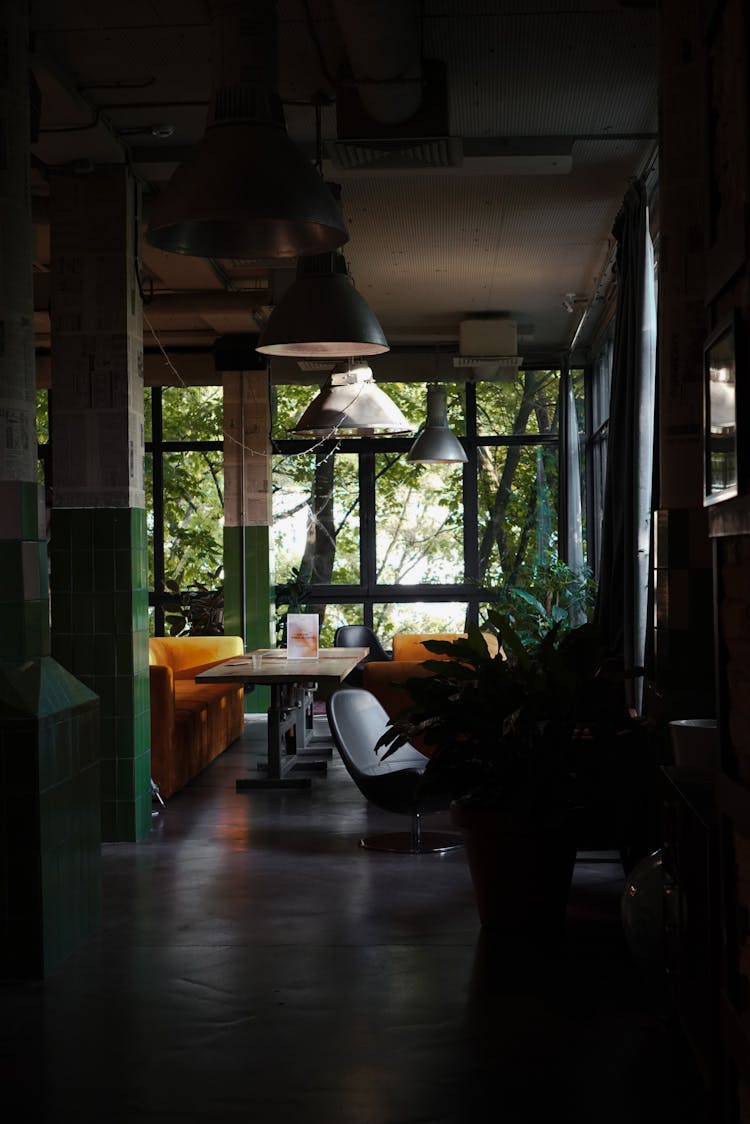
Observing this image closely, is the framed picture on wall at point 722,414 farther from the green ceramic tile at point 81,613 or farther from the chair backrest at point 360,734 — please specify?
the green ceramic tile at point 81,613

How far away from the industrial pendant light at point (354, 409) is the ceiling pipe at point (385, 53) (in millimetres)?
2146

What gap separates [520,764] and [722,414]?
6.87 feet

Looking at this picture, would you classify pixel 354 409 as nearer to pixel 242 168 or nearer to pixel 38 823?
pixel 38 823

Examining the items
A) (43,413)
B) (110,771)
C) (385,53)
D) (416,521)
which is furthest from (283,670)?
(43,413)

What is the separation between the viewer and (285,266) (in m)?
8.09

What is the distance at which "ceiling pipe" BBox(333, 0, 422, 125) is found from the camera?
436 cm

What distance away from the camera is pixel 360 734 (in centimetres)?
623

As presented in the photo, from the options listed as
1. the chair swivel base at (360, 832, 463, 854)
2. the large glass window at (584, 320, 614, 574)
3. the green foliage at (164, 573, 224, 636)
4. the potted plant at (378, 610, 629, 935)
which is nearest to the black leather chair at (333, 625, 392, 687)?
the green foliage at (164, 573, 224, 636)

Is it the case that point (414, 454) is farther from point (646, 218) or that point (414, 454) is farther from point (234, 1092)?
point (234, 1092)

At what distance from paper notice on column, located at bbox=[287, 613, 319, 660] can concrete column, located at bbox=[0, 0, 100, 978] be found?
3795 mm

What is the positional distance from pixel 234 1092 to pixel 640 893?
4.19 ft

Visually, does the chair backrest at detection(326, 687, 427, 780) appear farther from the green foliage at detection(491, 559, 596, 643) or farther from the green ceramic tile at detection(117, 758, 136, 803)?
the green foliage at detection(491, 559, 596, 643)

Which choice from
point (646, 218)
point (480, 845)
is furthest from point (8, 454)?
point (646, 218)

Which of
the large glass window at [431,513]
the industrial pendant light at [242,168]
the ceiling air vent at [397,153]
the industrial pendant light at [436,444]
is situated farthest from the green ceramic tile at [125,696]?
the large glass window at [431,513]
